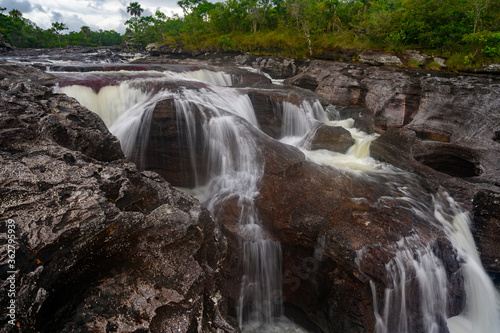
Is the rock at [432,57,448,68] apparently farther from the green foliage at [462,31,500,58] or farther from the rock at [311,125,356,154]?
the rock at [311,125,356,154]

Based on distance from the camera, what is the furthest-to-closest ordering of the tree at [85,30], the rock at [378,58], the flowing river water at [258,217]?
the tree at [85,30]
the rock at [378,58]
the flowing river water at [258,217]

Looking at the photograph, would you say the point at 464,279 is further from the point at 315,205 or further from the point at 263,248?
the point at 263,248

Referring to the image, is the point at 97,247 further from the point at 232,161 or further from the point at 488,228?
the point at 488,228

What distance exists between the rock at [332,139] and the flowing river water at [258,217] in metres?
0.25

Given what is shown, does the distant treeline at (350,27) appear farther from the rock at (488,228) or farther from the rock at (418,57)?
the rock at (488,228)

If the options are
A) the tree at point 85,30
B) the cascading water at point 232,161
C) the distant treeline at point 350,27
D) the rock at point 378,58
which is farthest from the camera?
the tree at point 85,30

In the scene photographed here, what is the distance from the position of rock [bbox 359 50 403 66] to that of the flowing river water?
10399mm

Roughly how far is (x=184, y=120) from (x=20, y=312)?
218 inches

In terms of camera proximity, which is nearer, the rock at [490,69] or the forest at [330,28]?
the rock at [490,69]

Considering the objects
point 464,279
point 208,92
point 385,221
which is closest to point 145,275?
point 385,221

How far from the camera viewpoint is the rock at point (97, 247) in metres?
2.13

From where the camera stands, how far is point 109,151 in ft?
14.8

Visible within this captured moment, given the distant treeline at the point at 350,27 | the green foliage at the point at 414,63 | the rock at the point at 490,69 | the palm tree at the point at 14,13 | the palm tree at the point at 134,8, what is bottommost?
the rock at the point at 490,69

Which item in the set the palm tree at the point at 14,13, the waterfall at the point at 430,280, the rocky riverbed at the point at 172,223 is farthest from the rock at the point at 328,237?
the palm tree at the point at 14,13
